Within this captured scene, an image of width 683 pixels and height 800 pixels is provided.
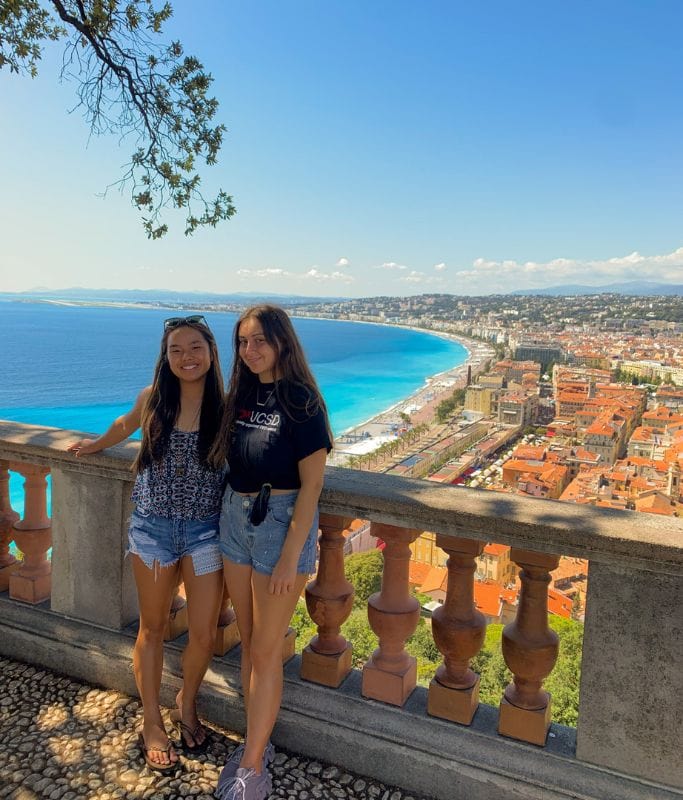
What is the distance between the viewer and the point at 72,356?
10238cm

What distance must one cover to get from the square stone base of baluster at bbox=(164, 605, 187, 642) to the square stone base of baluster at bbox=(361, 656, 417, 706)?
2.90 ft

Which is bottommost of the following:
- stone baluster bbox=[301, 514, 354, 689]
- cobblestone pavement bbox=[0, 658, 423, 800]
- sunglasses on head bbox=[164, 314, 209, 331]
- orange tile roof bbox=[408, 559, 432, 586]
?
orange tile roof bbox=[408, 559, 432, 586]

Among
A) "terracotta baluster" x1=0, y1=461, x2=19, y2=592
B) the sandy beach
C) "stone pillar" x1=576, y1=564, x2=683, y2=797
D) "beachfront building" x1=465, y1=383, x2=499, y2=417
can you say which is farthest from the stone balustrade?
"beachfront building" x1=465, y1=383, x2=499, y2=417

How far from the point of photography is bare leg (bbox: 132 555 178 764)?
2.18m

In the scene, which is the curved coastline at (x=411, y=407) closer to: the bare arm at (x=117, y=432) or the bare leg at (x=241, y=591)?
the bare arm at (x=117, y=432)

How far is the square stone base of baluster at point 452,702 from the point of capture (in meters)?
2.07

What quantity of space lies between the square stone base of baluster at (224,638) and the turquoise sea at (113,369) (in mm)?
26294

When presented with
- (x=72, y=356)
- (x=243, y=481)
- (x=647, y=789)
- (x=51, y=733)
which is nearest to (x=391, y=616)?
(x=243, y=481)

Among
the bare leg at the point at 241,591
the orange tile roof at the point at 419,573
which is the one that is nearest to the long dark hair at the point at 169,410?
the bare leg at the point at 241,591

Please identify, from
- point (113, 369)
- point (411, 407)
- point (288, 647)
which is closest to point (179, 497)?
point (288, 647)

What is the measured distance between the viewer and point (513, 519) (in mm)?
1826

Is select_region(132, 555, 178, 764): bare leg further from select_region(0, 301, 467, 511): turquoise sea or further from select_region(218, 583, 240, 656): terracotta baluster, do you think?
select_region(0, 301, 467, 511): turquoise sea

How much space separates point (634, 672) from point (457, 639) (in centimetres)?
54

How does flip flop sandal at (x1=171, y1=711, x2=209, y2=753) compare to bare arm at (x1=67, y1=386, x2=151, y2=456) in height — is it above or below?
below
